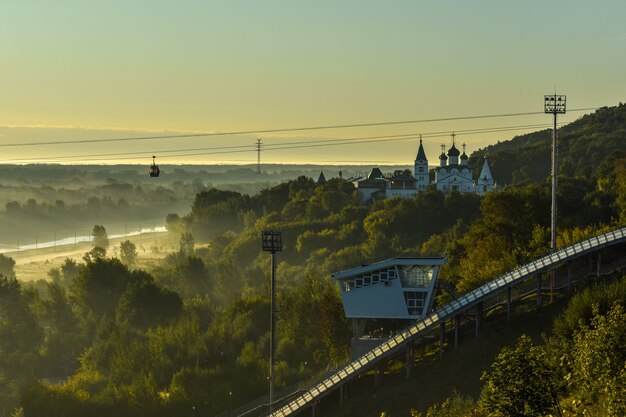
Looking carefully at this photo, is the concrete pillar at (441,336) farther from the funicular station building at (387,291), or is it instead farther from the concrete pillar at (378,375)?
the funicular station building at (387,291)

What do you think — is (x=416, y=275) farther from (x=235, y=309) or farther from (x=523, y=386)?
(x=523, y=386)

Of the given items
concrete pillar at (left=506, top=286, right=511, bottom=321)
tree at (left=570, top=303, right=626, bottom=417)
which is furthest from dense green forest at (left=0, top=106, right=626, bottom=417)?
concrete pillar at (left=506, top=286, right=511, bottom=321)

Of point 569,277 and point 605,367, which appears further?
point 569,277

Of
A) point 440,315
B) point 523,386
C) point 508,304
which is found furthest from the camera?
point 508,304

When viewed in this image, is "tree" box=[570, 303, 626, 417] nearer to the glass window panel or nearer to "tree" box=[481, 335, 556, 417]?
"tree" box=[481, 335, 556, 417]

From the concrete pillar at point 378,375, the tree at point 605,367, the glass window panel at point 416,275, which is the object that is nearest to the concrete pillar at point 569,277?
the glass window panel at point 416,275

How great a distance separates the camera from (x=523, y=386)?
44.0 meters

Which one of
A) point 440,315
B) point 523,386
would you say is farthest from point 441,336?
point 523,386

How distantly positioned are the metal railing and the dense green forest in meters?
11.3

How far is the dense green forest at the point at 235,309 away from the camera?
100500mm

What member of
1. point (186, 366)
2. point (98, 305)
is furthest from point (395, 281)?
point (98, 305)

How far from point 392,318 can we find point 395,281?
3194 mm

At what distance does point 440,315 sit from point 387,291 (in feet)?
30.1

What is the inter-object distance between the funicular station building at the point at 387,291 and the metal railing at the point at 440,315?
21.4 ft
